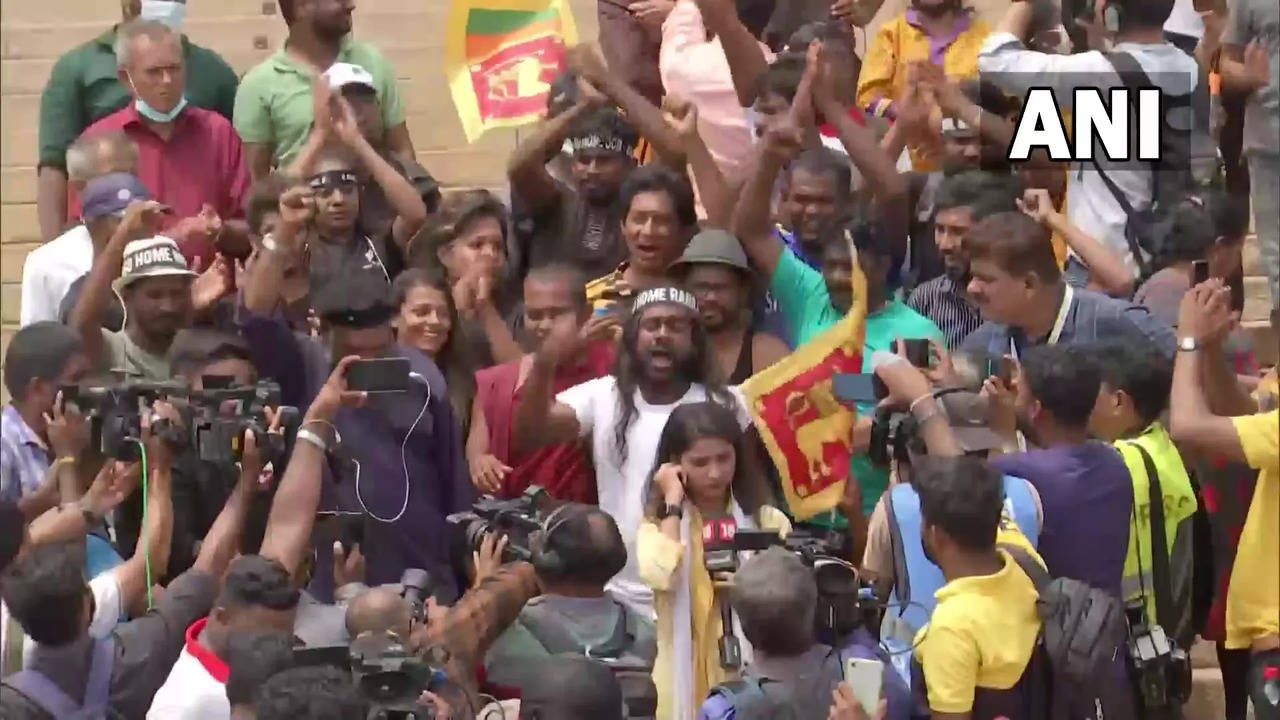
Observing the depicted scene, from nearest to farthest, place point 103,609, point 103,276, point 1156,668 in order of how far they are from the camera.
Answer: point 1156,668 → point 103,609 → point 103,276

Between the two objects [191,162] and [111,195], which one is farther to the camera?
[191,162]

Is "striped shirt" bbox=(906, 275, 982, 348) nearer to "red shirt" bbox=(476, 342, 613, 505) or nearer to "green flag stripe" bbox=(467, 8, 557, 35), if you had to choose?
"red shirt" bbox=(476, 342, 613, 505)

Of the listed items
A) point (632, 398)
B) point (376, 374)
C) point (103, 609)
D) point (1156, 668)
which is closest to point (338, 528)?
point (376, 374)

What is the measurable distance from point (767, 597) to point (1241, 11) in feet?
10.3

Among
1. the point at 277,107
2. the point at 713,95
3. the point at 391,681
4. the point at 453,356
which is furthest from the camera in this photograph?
the point at 277,107

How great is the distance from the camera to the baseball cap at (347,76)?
26.6 feet

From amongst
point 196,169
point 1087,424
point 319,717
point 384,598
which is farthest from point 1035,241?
point 196,169

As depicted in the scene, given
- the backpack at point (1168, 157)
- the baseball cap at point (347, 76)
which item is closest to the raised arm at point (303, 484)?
the baseball cap at point (347, 76)

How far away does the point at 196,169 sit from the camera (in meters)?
8.27

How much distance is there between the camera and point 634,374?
6.60 metres

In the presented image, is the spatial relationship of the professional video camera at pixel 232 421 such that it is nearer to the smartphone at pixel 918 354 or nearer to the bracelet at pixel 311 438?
the bracelet at pixel 311 438

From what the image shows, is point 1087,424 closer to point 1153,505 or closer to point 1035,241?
point 1153,505

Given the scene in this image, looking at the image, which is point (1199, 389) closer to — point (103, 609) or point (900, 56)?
point (103, 609)

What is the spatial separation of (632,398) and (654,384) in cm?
7
